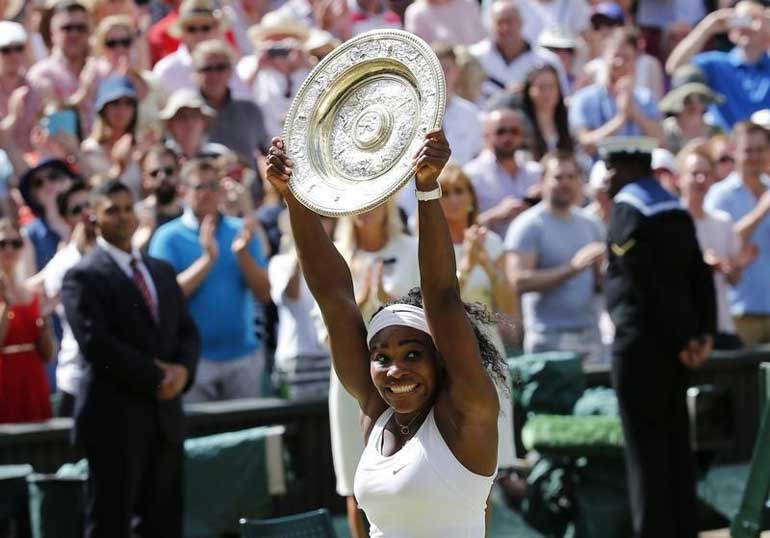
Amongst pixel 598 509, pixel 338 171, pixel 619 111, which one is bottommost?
pixel 598 509

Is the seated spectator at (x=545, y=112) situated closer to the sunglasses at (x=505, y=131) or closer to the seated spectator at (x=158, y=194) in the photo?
the sunglasses at (x=505, y=131)

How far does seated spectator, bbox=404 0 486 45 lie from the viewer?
1345 centimetres

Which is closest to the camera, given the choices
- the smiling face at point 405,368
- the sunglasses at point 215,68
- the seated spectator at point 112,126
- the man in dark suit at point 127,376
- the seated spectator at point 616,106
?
the smiling face at point 405,368

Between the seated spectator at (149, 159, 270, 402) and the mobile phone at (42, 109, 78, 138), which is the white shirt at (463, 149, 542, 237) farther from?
the mobile phone at (42, 109, 78, 138)

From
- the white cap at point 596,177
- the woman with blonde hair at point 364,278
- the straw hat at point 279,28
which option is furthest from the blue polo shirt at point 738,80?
the woman with blonde hair at point 364,278

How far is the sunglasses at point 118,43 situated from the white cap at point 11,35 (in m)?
0.55

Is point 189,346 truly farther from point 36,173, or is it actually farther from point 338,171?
point 338,171

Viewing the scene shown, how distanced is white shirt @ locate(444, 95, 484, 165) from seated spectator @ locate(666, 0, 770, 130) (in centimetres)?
268

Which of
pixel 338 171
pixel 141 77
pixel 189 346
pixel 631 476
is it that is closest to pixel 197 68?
pixel 141 77

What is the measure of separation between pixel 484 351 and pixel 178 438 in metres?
3.51

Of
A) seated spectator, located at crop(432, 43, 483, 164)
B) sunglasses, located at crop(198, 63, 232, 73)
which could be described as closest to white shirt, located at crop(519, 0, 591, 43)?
seated spectator, located at crop(432, 43, 483, 164)

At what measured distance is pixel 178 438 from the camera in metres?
8.30

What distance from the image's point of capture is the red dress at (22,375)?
899 centimetres

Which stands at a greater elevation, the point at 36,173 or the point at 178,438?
the point at 36,173
